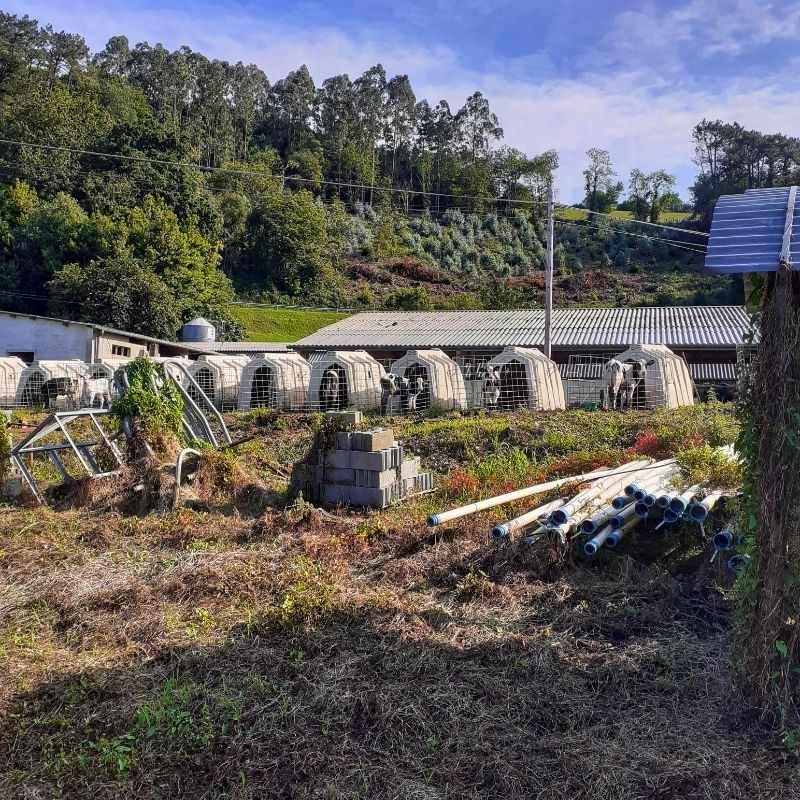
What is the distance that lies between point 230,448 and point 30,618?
16.5 feet

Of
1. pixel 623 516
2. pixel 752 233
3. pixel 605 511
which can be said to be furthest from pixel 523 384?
pixel 752 233

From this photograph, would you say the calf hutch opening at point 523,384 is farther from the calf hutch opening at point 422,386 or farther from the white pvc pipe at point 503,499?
the white pvc pipe at point 503,499

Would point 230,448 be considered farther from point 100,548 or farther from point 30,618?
point 30,618

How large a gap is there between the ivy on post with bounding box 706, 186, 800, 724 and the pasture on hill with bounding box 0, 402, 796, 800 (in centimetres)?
35

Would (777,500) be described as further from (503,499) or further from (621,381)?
(621,381)

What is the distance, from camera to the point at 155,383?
10.3 meters

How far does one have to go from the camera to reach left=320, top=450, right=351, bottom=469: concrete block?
9125 mm

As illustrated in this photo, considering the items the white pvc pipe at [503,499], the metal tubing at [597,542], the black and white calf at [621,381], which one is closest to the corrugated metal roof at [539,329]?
the black and white calf at [621,381]

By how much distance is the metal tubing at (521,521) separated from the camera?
21.0ft

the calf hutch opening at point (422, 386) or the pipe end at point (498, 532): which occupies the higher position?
the calf hutch opening at point (422, 386)

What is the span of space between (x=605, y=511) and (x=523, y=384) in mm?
11403

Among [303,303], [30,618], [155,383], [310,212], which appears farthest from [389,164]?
[30,618]

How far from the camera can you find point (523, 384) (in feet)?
59.8

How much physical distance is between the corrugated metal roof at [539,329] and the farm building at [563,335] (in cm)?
3
